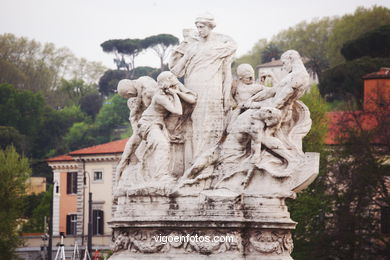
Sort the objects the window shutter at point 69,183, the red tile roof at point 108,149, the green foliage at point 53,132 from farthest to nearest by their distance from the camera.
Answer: the green foliage at point 53,132 → the window shutter at point 69,183 → the red tile roof at point 108,149

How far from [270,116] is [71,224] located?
148 feet

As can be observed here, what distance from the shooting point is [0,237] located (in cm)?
4725

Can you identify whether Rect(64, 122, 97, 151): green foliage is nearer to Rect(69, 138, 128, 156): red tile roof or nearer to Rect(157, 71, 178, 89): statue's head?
Rect(69, 138, 128, 156): red tile roof

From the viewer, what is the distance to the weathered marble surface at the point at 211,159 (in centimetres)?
2095

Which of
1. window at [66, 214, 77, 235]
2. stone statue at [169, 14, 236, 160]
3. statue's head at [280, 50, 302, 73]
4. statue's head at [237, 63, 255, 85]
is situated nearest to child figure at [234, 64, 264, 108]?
statue's head at [237, 63, 255, 85]

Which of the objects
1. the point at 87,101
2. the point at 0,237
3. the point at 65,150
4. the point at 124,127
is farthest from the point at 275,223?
the point at 87,101

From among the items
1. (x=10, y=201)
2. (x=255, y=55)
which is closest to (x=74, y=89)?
(x=255, y=55)

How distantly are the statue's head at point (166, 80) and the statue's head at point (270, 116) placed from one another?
5.73 feet

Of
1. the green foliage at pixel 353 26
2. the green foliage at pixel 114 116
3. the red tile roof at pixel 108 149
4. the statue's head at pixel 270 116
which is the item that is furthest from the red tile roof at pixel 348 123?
the green foliage at pixel 114 116

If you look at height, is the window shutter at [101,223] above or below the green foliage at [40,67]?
below

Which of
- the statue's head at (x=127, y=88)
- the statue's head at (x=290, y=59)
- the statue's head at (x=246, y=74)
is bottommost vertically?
the statue's head at (x=127, y=88)

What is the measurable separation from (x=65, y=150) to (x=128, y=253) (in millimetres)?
64177

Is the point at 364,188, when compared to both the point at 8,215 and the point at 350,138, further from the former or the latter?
the point at 8,215

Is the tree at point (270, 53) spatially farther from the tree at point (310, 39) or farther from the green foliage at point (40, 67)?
the green foliage at point (40, 67)
